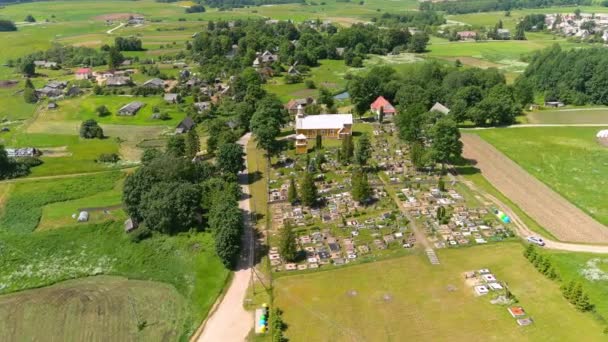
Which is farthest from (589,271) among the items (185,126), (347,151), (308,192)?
(185,126)

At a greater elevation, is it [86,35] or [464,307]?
[86,35]

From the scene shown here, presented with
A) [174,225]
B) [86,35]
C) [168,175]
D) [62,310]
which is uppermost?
[86,35]

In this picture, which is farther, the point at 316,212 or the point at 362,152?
the point at 362,152

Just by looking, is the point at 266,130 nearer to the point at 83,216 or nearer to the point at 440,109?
the point at 83,216

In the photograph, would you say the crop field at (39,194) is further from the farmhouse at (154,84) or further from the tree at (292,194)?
the farmhouse at (154,84)

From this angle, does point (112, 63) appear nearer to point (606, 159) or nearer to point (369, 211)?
point (369, 211)

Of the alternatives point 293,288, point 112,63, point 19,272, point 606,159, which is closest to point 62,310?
point 19,272

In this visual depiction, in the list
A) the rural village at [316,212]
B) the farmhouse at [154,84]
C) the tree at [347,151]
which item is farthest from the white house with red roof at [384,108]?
the farmhouse at [154,84]

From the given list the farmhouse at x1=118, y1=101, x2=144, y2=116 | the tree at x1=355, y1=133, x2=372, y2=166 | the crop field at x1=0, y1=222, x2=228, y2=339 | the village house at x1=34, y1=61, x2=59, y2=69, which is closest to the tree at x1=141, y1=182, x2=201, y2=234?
the crop field at x1=0, y1=222, x2=228, y2=339

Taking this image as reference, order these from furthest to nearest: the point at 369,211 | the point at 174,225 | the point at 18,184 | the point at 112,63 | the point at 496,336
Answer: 1. the point at 112,63
2. the point at 18,184
3. the point at 369,211
4. the point at 174,225
5. the point at 496,336
